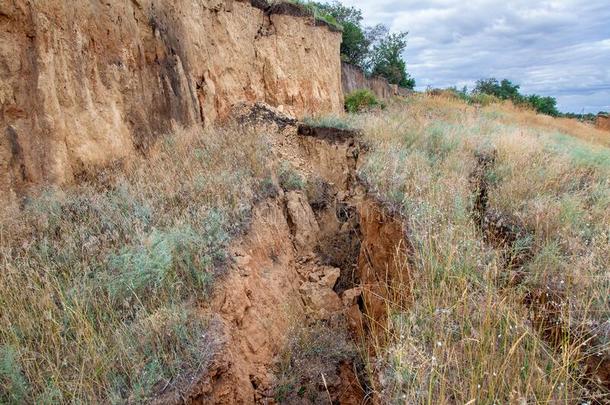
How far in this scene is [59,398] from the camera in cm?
261

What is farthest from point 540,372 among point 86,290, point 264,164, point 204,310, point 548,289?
point 264,164

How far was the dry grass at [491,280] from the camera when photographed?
2410 millimetres

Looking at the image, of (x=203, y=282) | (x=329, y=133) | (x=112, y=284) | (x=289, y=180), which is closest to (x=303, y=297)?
(x=203, y=282)

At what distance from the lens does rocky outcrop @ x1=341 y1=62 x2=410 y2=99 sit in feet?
58.7

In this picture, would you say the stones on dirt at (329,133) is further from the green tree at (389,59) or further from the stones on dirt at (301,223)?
the green tree at (389,59)

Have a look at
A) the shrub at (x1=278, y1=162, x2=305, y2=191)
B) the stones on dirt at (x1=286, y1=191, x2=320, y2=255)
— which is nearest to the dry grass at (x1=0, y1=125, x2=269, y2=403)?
the stones on dirt at (x1=286, y1=191, x2=320, y2=255)

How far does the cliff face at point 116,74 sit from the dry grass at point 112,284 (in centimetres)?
69

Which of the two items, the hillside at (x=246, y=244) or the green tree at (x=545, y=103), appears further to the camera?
the green tree at (x=545, y=103)

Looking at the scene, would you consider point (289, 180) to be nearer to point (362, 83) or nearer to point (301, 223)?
point (301, 223)

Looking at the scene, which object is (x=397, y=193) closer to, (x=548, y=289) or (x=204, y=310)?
(x=548, y=289)

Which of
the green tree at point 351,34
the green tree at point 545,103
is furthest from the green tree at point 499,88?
the green tree at point 351,34

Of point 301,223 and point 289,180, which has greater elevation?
point 289,180

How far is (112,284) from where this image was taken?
11.2 ft

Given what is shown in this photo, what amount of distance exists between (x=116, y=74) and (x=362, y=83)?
1518 centimetres
